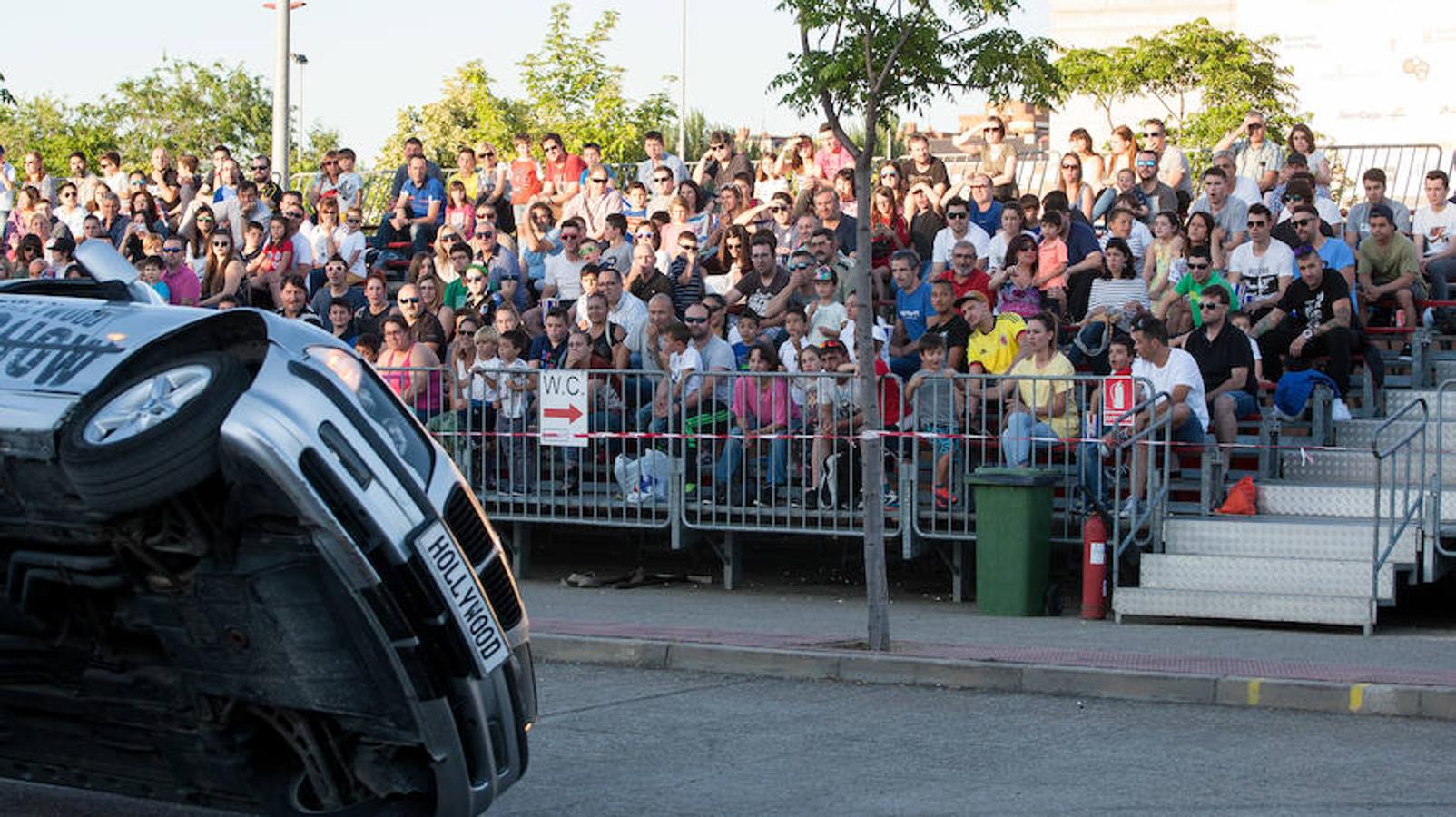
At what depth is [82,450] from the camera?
517 cm

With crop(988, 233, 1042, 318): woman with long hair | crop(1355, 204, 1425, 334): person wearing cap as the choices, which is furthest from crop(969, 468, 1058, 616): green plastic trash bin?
crop(1355, 204, 1425, 334): person wearing cap

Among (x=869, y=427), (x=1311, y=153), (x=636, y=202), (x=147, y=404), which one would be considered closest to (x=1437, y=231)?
→ (x=1311, y=153)

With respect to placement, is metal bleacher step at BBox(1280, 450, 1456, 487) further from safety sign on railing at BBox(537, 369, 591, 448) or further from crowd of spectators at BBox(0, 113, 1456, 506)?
safety sign on railing at BBox(537, 369, 591, 448)

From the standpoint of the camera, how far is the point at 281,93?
87.0 feet

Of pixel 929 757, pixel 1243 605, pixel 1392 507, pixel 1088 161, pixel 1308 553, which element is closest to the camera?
pixel 929 757

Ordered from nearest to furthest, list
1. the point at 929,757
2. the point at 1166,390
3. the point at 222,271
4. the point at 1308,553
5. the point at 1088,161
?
the point at 929,757
the point at 1308,553
the point at 1166,390
the point at 1088,161
the point at 222,271

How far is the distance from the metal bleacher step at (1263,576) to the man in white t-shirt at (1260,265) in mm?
3277

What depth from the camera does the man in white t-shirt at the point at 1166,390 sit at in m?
13.3

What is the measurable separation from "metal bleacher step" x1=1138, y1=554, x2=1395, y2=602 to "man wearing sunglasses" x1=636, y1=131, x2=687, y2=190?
28.9 feet

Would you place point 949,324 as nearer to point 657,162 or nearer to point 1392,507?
point 1392,507

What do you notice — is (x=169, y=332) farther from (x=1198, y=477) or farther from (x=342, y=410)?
(x=1198, y=477)

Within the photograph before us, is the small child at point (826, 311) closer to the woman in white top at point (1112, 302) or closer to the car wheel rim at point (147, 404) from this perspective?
the woman in white top at point (1112, 302)

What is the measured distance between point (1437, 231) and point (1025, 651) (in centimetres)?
892

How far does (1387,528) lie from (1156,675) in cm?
350
